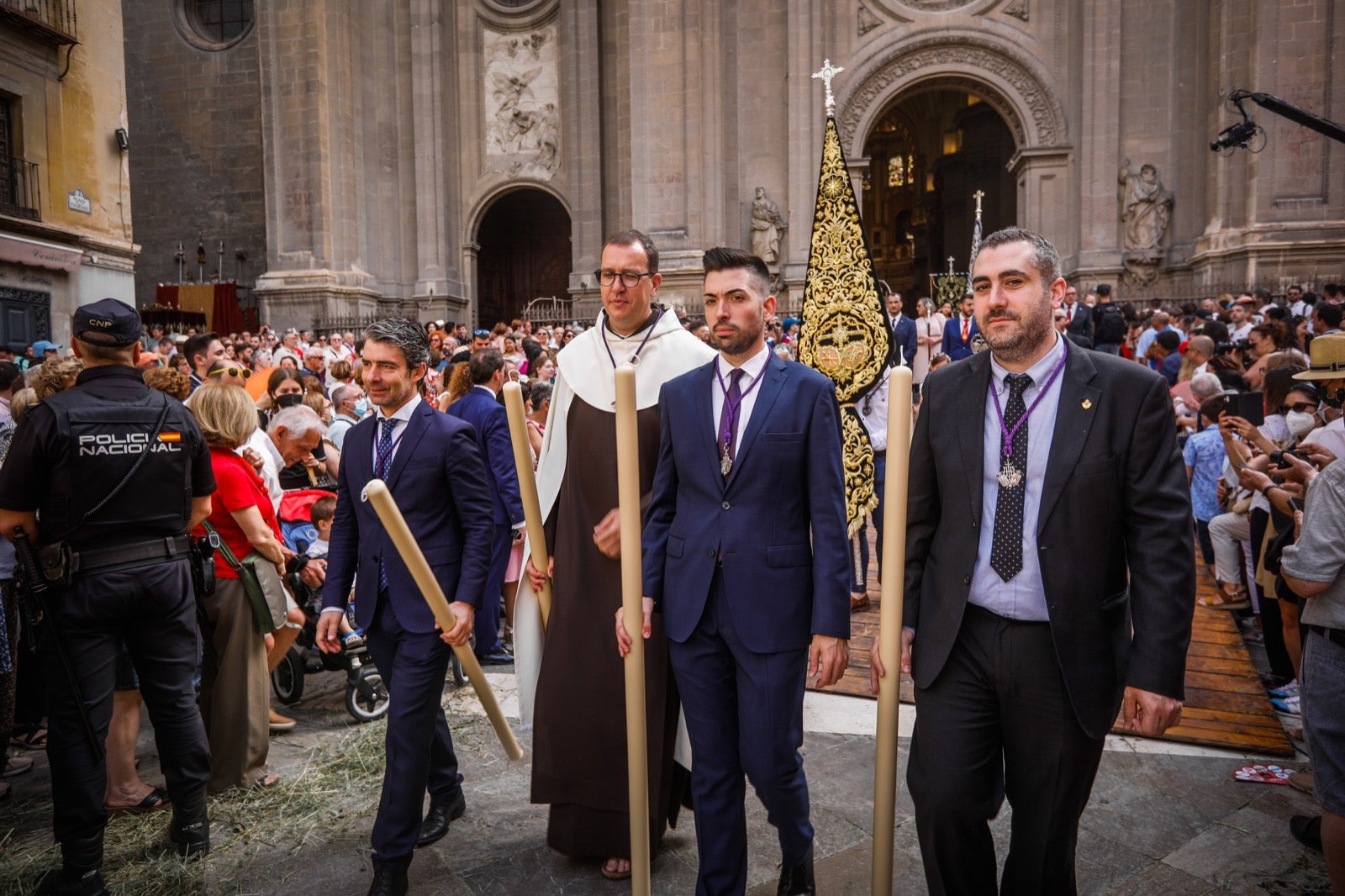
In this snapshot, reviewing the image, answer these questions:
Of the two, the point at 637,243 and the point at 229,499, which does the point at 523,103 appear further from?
the point at 637,243

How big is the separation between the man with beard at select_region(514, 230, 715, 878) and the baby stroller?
6.04 feet

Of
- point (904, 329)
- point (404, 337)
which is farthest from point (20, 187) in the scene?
point (404, 337)

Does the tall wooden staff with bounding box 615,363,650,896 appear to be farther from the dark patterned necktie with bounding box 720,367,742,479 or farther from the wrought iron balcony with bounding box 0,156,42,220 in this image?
the wrought iron balcony with bounding box 0,156,42,220

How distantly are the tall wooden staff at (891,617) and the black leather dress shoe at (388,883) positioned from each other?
Answer: 1.68m

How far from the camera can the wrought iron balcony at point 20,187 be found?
586 inches

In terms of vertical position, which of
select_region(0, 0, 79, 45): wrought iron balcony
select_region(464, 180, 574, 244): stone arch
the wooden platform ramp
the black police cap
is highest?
select_region(0, 0, 79, 45): wrought iron balcony

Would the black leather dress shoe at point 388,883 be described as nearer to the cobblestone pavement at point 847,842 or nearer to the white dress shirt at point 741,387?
the cobblestone pavement at point 847,842

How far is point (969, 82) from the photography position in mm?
20625

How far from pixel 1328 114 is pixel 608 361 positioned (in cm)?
2003

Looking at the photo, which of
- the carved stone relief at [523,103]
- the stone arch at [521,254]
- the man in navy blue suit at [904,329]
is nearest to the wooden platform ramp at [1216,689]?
the man in navy blue suit at [904,329]

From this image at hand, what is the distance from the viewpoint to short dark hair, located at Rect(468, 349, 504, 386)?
6.25m

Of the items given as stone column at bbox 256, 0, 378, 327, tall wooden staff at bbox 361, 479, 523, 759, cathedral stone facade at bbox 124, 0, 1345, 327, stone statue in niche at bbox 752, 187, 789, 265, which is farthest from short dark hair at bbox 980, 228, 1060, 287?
stone column at bbox 256, 0, 378, 327

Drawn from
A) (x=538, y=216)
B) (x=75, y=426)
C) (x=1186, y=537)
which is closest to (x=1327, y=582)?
(x=1186, y=537)

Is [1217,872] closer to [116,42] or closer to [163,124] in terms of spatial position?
[116,42]
